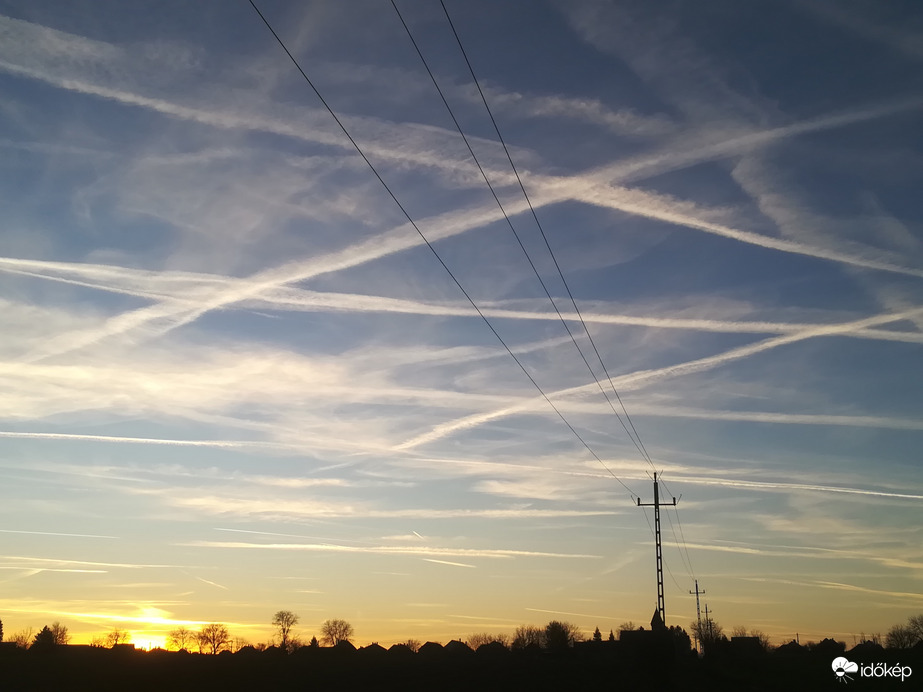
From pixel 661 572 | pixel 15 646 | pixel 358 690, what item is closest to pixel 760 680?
pixel 661 572

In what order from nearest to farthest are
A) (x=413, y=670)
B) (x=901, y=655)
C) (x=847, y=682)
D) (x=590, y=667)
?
(x=847, y=682) < (x=590, y=667) < (x=413, y=670) < (x=901, y=655)

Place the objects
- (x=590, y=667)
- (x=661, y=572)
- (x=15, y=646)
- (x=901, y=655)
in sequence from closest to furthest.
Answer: (x=661, y=572)
(x=590, y=667)
(x=901, y=655)
(x=15, y=646)

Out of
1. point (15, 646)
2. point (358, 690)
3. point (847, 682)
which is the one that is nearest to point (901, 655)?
point (847, 682)

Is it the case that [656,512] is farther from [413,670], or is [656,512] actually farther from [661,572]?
[413,670]

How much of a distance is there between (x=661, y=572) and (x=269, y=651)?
242 ft

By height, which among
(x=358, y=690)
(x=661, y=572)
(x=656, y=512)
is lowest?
(x=358, y=690)

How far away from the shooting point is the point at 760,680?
81.2m

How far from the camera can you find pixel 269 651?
109 metres

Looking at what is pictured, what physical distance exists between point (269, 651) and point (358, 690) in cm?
3456

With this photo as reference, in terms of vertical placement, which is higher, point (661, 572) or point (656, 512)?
point (656, 512)

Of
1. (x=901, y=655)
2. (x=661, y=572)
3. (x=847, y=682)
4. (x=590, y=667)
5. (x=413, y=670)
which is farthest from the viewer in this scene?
(x=901, y=655)

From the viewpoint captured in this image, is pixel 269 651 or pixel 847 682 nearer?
pixel 847 682

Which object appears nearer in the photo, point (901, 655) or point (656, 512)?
point (656, 512)

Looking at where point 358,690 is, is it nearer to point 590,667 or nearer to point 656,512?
point 590,667
